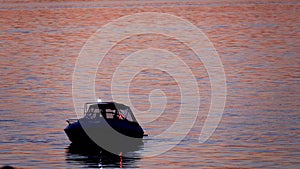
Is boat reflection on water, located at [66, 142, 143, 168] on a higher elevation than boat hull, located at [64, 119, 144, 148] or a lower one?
lower

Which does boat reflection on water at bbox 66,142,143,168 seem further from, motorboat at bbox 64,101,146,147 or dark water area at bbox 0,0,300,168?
motorboat at bbox 64,101,146,147

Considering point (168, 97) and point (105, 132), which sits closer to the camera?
point (105, 132)

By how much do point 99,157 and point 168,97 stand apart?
29719 mm

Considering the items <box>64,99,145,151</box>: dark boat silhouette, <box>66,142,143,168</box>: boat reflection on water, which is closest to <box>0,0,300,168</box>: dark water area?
<box>66,142,143,168</box>: boat reflection on water

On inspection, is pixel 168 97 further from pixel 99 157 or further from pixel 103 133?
pixel 99 157

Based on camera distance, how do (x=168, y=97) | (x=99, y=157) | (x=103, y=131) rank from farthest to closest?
(x=168, y=97) < (x=103, y=131) < (x=99, y=157)

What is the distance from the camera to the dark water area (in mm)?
58312

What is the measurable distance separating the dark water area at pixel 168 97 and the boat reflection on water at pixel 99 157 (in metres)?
0.07

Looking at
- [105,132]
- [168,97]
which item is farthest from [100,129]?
[168,97]

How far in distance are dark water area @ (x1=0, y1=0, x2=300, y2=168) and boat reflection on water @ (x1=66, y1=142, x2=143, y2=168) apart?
0.22 ft

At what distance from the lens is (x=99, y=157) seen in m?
59.1

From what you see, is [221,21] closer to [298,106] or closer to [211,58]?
[211,58]

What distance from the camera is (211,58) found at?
12612 cm

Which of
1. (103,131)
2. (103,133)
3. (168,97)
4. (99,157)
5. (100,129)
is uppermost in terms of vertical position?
(168,97)
